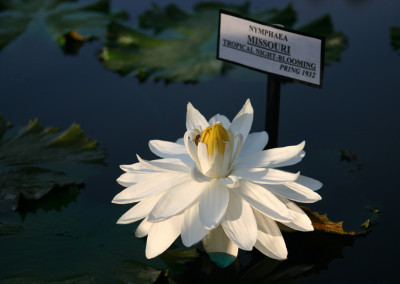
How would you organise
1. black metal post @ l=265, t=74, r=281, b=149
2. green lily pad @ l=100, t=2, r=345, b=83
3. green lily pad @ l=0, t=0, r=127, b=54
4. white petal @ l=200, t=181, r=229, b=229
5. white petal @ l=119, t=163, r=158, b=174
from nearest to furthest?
1. white petal @ l=200, t=181, r=229, b=229
2. white petal @ l=119, t=163, r=158, b=174
3. black metal post @ l=265, t=74, r=281, b=149
4. green lily pad @ l=100, t=2, r=345, b=83
5. green lily pad @ l=0, t=0, r=127, b=54

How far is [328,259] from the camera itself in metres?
0.76

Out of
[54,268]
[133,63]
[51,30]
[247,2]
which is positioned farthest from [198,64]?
[54,268]

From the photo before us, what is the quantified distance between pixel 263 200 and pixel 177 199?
12 cm

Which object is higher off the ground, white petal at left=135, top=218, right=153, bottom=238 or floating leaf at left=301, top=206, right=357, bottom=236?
floating leaf at left=301, top=206, right=357, bottom=236

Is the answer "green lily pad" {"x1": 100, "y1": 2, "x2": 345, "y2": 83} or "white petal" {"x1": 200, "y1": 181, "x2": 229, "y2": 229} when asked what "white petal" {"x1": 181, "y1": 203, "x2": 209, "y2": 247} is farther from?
"green lily pad" {"x1": 100, "y1": 2, "x2": 345, "y2": 83}

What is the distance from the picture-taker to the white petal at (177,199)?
0.67m

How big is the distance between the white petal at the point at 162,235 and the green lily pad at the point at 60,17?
0.88 meters

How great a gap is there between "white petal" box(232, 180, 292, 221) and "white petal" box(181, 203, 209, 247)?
6 cm

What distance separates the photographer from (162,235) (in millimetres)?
715

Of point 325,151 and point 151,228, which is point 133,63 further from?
point 151,228

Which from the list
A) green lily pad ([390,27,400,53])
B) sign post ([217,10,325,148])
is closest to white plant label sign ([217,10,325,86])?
sign post ([217,10,325,148])

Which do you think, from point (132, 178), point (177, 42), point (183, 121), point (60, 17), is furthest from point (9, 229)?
point (60, 17)

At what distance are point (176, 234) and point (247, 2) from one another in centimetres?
109

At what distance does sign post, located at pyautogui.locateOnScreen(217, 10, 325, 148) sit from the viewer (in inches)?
32.4
